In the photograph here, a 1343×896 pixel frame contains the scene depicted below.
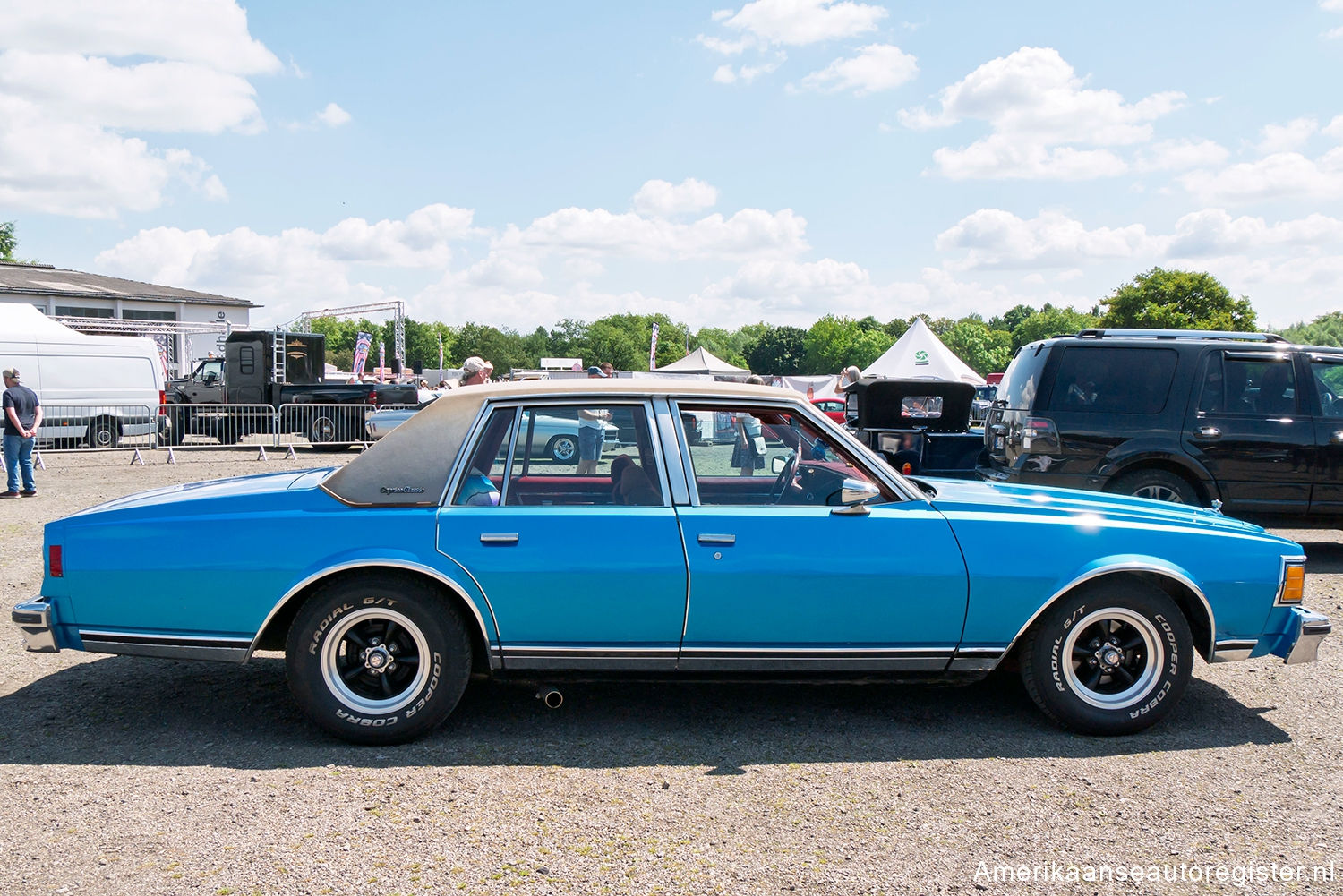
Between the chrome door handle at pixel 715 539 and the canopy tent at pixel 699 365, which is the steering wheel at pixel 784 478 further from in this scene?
the canopy tent at pixel 699 365

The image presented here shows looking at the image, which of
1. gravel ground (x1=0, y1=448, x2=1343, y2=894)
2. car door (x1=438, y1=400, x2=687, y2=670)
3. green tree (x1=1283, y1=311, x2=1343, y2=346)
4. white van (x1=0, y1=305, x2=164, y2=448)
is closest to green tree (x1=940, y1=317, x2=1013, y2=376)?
green tree (x1=1283, y1=311, x2=1343, y2=346)

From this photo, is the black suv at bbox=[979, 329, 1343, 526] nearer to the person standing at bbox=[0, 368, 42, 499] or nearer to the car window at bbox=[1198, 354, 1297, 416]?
the car window at bbox=[1198, 354, 1297, 416]

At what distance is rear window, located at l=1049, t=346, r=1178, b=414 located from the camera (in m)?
8.00

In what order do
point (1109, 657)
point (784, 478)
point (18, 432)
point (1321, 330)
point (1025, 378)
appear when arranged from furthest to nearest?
1. point (1321, 330)
2. point (18, 432)
3. point (1025, 378)
4. point (784, 478)
5. point (1109, 657)

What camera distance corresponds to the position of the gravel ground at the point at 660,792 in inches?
114

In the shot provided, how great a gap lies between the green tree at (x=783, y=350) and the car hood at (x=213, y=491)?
133899 millimetres

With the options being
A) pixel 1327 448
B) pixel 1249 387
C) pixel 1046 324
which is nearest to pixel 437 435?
pixel 1249 387

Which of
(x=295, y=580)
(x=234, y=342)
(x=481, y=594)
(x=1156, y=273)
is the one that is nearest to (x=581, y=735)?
(x=481, y=594)

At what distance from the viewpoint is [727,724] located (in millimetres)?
4234

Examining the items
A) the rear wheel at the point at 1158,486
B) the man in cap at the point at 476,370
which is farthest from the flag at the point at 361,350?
the rear wheel at the point at 1158,486

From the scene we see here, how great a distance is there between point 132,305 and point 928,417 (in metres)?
44.2

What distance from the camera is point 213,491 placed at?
4281mm

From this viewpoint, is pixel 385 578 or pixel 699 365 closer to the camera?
pixel 385 578

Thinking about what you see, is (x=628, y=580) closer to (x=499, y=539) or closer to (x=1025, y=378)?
(x=499, y=539)
